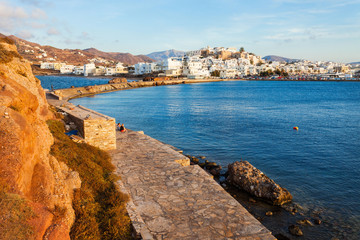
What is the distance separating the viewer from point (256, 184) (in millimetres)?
11320

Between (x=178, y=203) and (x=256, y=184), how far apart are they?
5002 millimetres

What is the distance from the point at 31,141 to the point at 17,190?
1.35 metres

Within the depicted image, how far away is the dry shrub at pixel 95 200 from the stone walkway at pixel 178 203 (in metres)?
0.36

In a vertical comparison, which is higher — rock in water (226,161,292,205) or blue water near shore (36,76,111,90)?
blue water near shore (36,76,111,90)

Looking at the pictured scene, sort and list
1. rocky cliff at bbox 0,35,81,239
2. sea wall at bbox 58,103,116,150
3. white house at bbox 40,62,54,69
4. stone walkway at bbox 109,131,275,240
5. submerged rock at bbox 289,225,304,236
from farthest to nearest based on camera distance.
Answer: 1. white house at bbox 40,62,54,69
2. sea wall at bbox 58,103,116,150
3. submerged rock at bbox 289,225,304,236
4. stone walkway at bbox 109,131,275,240
5. rocky cliff at bbox 0,35,81,239

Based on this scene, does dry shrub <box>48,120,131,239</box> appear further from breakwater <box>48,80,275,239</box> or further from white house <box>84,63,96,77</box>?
white house <box>84,63,96,77</box>

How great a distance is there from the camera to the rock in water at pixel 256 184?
423 inches

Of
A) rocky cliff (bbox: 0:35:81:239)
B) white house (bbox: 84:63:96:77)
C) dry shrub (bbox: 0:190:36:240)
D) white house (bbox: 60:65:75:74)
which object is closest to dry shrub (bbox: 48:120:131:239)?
rocky cliff (bbox: 0:35:81:239)

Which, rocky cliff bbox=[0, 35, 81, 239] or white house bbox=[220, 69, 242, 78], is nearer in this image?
rocky cliff bbox=[0, 35, 81, 239]

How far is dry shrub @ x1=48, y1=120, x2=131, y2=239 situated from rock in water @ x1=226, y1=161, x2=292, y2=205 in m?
5.89

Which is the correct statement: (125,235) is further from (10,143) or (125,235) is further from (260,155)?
(260,155)

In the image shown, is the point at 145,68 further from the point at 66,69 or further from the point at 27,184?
the point at 27,184

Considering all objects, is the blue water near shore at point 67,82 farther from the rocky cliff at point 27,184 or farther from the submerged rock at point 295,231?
the submerged rock at point 295,231

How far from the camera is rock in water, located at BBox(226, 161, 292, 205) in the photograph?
10742mm
